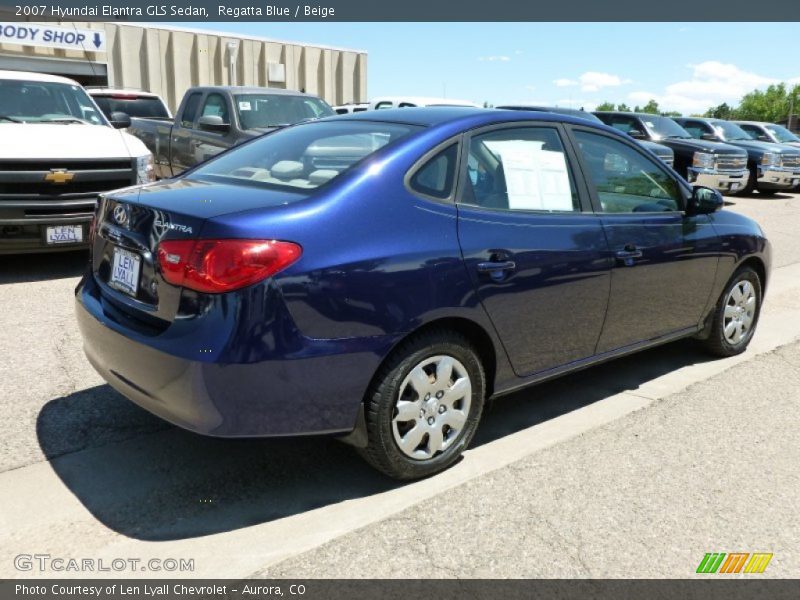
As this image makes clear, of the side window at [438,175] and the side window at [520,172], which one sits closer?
the side window at [438,175]

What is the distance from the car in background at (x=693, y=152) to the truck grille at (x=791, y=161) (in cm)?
169

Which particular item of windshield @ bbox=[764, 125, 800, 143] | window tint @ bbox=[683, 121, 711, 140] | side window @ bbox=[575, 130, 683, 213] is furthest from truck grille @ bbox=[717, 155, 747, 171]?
side window @ bbox=[575, 130, 683, 213]

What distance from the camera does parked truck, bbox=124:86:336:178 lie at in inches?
391

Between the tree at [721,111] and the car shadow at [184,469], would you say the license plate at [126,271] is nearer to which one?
the car shadow at [184,469]

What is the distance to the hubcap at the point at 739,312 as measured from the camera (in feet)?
17.3

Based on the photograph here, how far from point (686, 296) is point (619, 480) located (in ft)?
5.63

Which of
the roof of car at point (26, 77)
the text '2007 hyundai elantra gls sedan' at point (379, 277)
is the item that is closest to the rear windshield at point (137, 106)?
the roof of car at point (26, 77)

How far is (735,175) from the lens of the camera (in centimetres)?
1653

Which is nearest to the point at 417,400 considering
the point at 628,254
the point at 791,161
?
the point at 628,254

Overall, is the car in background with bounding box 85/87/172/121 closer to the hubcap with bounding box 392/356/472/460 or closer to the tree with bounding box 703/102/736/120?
the hubcap with bounding box 392/356/472/460

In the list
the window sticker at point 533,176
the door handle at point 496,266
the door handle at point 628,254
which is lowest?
the door handle at point 628,254

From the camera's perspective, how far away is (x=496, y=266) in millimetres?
3453

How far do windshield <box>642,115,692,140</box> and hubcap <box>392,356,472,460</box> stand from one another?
590 inches
